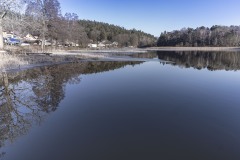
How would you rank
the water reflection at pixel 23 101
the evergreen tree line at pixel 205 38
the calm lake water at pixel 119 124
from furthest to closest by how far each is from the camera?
the evergreen tree line at pixel 205 38
the water reflection at pixel 23 101
the calm lake water at pixel 119 124

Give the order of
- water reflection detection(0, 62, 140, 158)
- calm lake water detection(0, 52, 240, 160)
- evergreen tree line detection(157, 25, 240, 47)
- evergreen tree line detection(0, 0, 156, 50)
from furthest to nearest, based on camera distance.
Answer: evergreen tree line detection(157, 25, 240, 47), evergreen tree line detection(0, 0, 156, 50), water reflection detection(0, 62, 140, 158), calm lake water detection(0, 52, 240, 160)

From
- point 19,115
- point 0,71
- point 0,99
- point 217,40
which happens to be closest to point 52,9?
point 0,71

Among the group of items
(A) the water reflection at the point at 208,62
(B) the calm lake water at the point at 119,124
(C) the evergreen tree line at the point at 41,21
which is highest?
(C) the evergreen tree line at the point at 41,21

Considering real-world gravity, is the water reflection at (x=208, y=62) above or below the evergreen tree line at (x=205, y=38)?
below

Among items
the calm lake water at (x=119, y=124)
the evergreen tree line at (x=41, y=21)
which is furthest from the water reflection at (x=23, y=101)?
the evergreen tree line at (x=41, y=21)

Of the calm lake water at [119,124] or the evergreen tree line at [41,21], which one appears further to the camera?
the evergreen tree line at [41,21]

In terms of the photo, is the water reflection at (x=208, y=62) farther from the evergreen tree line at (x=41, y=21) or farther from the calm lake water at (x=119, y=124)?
the evergreen tree line at (x=41, y=21)

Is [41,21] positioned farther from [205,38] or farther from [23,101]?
[205,38]

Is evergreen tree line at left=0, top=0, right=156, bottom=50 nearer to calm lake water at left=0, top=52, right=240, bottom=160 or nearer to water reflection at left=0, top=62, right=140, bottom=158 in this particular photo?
water reflection at left=0, top=62, right=140, bottom=158

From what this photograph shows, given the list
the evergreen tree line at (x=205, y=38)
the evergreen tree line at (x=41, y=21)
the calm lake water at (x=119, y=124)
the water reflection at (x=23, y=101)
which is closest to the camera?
the calm lake water at (x=119, y=124)

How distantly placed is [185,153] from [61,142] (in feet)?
13.3

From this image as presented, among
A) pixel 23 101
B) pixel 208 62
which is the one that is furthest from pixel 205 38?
pixel 23 101

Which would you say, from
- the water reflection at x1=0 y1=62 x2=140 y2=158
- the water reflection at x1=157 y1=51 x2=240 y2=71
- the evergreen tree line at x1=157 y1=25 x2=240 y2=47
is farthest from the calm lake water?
the evergreen tree line at x1=157 y1=25 x2=240 y2=47

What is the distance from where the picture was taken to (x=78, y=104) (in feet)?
41.2
